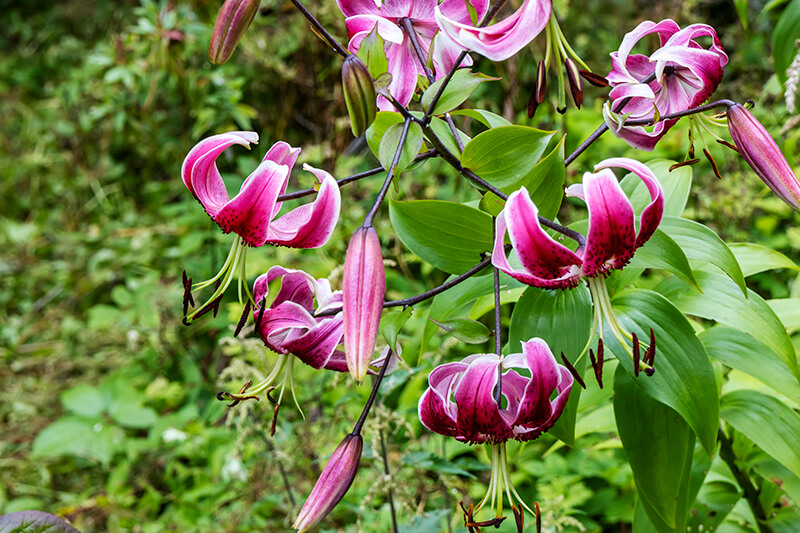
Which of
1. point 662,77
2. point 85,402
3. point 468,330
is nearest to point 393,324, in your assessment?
point 468,330

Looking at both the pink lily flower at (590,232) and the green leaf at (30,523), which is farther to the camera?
the green leaf at (30,523)

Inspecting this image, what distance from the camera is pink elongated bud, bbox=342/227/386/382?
15.5 inches

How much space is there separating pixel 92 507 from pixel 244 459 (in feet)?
1.57

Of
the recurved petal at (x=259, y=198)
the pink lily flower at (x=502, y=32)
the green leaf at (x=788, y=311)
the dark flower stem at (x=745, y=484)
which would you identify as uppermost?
the pink lily flower at (x=502, y=32)

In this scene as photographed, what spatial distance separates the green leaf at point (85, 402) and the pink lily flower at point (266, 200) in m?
1.20

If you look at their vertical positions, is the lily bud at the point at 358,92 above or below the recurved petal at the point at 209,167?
above

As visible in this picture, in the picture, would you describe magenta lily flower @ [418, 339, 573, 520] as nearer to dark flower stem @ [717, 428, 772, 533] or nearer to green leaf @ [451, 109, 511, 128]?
green leaf @ [451, 109, 511, 128]

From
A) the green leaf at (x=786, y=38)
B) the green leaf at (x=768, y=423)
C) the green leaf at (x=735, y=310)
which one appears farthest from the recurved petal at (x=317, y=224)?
the green leaf at (x=786, y=38)

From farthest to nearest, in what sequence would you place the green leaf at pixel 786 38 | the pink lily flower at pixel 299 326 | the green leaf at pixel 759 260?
the green leaf at pixel 786 38 < the green leaf at pixel 759 260 < the pink lily flower at pixel 299 326

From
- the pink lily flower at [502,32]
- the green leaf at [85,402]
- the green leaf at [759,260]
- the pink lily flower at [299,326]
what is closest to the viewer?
the pink lily flower at [502,32]

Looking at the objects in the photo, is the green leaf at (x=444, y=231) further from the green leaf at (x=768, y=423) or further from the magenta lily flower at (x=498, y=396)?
the green leaf at (x=768, y=423)

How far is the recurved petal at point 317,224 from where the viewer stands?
0.44 m

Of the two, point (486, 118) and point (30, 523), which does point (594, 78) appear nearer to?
point (486, 118)

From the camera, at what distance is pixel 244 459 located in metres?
1.06
